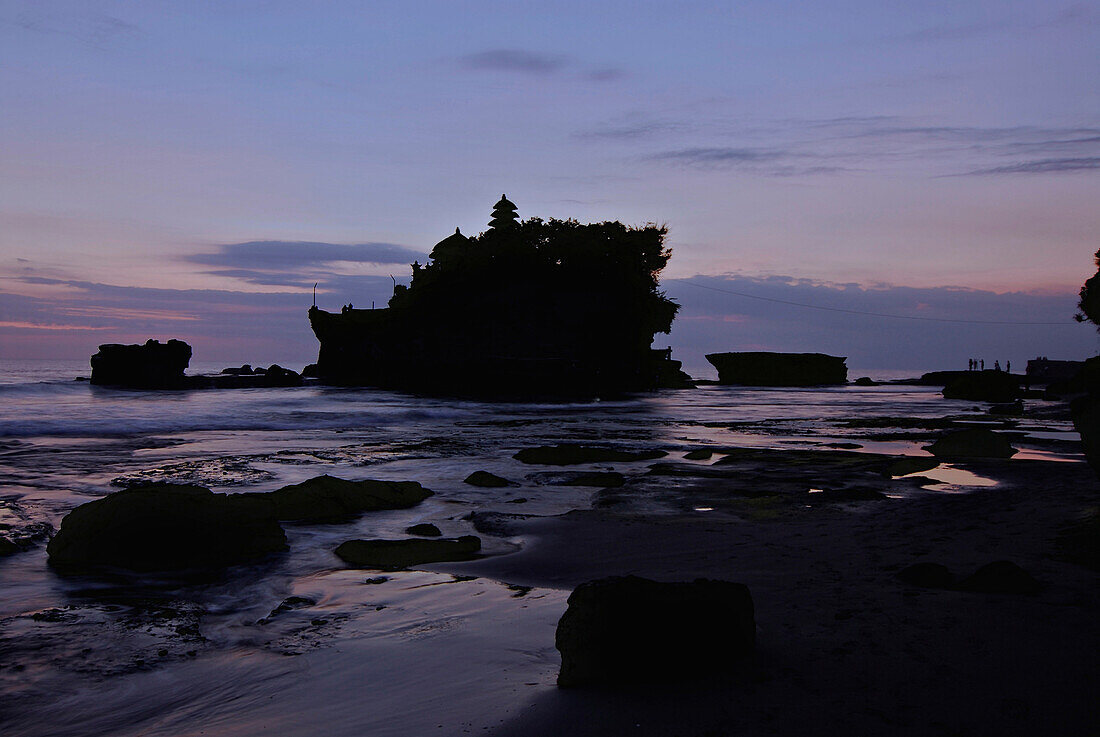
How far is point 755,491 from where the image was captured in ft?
31.3

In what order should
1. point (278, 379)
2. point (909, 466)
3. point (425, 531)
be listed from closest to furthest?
point (425, 531), point (909, 466), point (278, 379)

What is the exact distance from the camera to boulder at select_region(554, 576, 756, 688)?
3.51 meters

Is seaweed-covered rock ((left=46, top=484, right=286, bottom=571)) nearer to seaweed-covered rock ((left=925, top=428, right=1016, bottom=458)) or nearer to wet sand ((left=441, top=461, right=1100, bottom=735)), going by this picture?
wet sand ((left=441, top=461, right=1100, bottom=735))

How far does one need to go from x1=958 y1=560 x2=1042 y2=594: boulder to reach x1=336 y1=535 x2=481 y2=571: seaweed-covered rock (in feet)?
12.4

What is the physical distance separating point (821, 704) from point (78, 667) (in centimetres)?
384

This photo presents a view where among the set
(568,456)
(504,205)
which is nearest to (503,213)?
(504,205)

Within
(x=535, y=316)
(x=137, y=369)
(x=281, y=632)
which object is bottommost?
(x=281, y=632)

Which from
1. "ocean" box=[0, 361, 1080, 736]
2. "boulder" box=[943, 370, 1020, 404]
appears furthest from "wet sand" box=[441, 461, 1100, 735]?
"boulder" box=[943, 370, 1020, 404]

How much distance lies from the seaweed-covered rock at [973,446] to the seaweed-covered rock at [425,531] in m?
9.54

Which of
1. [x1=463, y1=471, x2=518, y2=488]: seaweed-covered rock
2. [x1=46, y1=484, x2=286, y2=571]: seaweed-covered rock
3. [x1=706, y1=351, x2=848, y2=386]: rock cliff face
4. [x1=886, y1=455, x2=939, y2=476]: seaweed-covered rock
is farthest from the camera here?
[x1=706, y1=351, x2=848, y2=386]: rock cliff face

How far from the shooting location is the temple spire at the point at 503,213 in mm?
68294

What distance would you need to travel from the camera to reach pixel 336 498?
8.55 metres

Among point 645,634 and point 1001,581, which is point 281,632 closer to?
point 645,634

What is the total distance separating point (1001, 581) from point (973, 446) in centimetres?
950
